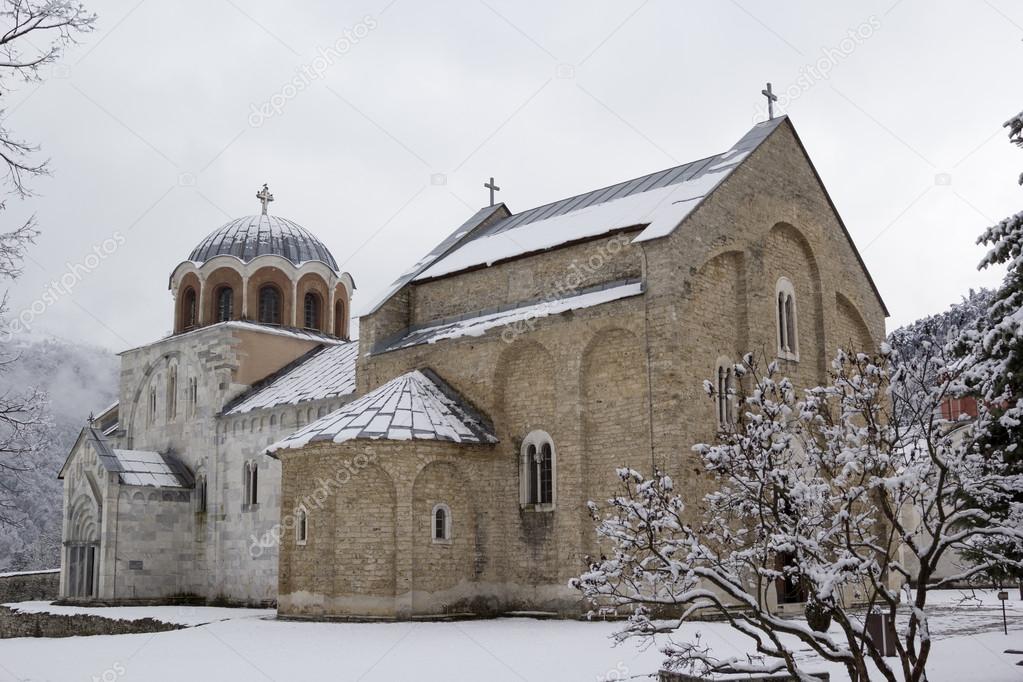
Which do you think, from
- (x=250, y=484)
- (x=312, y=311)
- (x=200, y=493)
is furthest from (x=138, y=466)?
(x=312, y=311)

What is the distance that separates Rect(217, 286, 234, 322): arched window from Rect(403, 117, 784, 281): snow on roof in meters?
9.67

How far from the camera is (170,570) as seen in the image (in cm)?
3102

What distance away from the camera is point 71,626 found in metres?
25.2

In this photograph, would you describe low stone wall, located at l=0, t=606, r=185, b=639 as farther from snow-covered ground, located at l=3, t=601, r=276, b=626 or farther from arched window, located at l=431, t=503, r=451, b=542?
arched window, located at l=431, t=503, r=451, b=542

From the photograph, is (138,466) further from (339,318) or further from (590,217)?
(590,217)

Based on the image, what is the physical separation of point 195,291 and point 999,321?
28.2 meters

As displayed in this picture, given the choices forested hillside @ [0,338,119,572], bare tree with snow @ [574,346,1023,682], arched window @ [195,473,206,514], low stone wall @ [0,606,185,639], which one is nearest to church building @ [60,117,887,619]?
arched window @ [195,473,206,514]

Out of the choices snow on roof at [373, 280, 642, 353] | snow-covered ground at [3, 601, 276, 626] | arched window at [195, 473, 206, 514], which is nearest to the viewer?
snow on roof at [373, 280, 642, 353]

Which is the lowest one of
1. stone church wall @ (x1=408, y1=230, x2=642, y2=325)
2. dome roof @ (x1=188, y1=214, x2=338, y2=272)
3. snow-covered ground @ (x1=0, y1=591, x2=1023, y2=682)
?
snow-covered ground @ (x1=0, y1=591, x2=1023, y2=682)

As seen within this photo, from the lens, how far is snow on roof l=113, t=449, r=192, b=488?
3073 cm

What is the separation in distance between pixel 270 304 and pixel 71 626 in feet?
43.5

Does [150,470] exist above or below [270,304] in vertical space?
below

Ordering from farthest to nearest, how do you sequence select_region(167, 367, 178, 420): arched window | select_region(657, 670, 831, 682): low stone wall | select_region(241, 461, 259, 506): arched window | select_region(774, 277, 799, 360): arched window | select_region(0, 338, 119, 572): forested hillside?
select_region(0, 338, 119, 572): forested hillside, select_region(167, 367, 178, 420): arched window, select_region(241, 461, 259, 506): arched window, select_region(774, 277, 799, 360): arched window, select_region(657, 670, 831, 682): low stone wall

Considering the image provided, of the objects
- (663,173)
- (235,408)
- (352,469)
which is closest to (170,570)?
(235,408)
